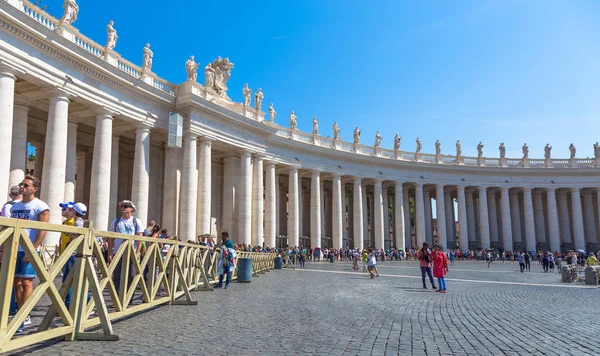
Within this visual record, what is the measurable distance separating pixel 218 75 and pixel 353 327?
32.1 metres

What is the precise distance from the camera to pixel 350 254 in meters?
50.4

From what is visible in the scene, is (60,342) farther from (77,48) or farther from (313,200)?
(313,200)

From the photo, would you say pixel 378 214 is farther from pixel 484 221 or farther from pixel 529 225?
pixel 529 225

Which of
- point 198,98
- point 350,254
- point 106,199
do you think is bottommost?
point 350,254

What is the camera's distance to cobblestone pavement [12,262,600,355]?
6.79m

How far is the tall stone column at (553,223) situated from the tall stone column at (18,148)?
6357cm

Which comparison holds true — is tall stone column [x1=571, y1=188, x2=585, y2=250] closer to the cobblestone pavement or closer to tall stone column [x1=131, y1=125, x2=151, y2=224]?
the cobblestone pavement

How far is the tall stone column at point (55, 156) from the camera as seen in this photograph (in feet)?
76.1

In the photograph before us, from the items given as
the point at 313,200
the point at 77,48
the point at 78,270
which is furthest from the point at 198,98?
the point at 78,270

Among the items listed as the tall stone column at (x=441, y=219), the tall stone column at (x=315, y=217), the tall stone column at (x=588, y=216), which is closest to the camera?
the tall stone column at (x=315, y=217)

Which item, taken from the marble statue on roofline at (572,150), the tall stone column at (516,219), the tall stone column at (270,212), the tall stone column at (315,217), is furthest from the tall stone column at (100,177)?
the marble statue on roofline at (572,150)

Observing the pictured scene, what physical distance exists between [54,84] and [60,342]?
21137mm

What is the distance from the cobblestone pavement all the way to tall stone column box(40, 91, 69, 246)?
14.0 meters

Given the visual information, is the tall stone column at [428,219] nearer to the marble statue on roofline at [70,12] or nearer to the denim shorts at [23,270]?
the marble statue on roofline at [70,12]
